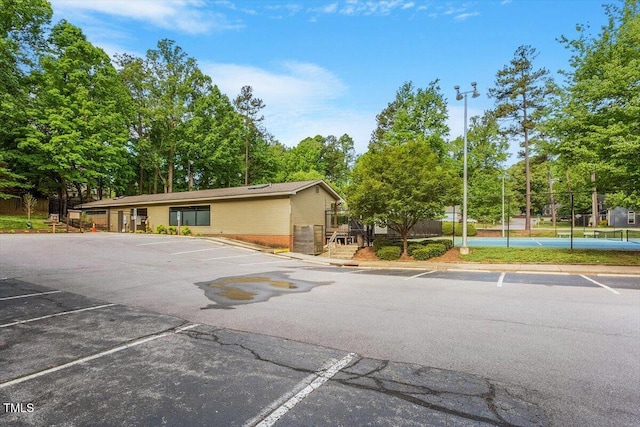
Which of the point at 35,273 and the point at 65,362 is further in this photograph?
the point at 35,273

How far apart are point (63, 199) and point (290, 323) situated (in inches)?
1583

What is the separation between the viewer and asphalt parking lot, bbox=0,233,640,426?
9.81ft

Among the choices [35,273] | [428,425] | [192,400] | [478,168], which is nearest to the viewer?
[428,425]

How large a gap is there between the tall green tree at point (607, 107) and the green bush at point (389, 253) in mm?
8738

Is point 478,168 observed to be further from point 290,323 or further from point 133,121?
point 133,121

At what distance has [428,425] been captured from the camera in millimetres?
2758

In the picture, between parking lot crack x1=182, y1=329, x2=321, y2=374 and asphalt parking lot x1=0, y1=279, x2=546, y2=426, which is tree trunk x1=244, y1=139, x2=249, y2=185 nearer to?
asphalt parking lot x1=0, y1=279, x2=546, y2=426

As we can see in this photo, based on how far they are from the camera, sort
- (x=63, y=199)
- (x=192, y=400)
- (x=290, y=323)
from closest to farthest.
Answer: (x=192, y=400), (x=290, y=323), (x=63, y=199)

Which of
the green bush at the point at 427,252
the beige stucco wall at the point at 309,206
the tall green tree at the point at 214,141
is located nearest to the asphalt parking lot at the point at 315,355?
the green bush at the point at 427,252

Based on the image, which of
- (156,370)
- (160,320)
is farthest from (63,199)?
(156,370)

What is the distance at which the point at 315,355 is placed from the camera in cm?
429

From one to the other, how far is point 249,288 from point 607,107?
16.4 m

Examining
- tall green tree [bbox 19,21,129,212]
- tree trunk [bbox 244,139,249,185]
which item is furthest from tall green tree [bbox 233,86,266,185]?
tall green tree [bbox 19,21,129,212]

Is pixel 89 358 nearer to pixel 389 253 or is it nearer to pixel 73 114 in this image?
pixel 389 253
